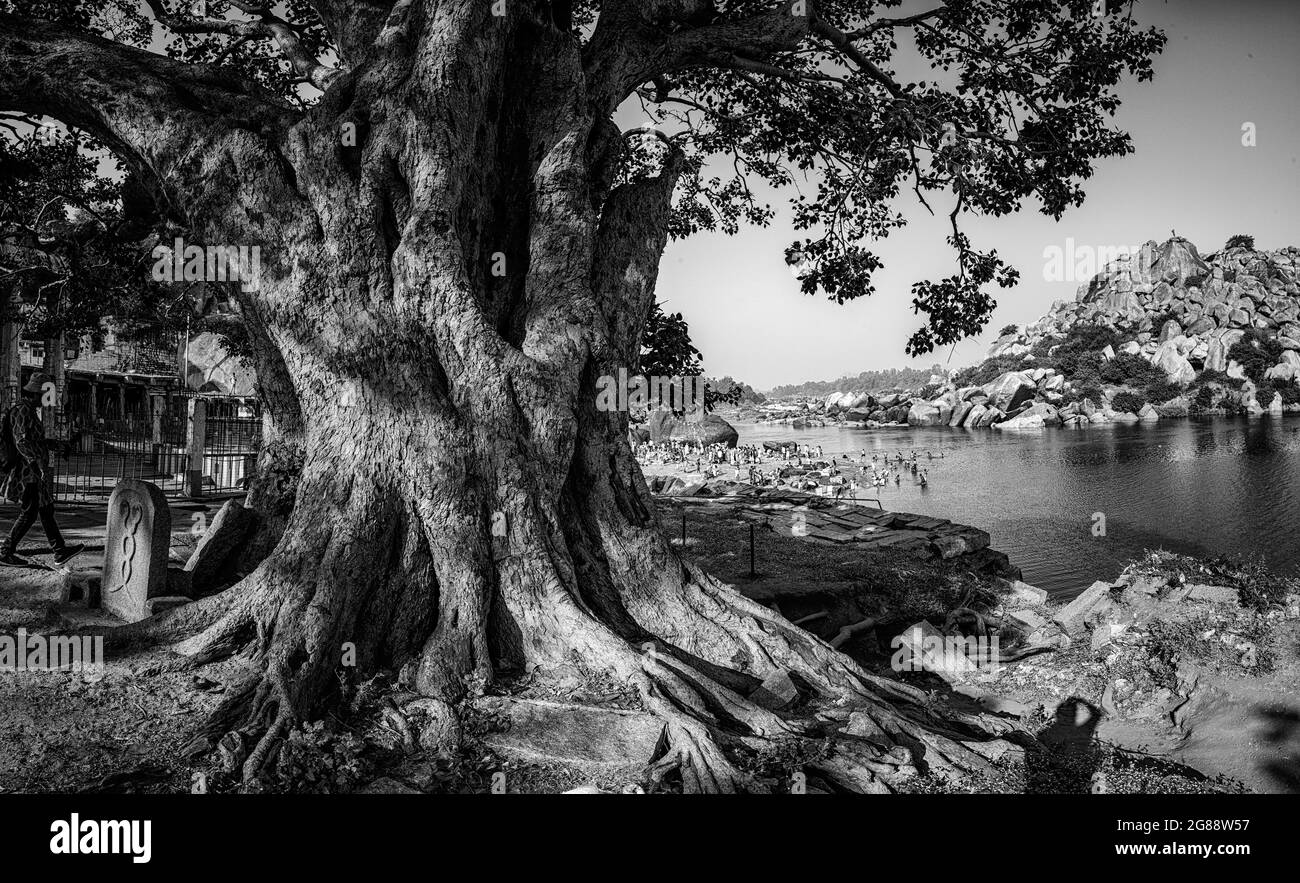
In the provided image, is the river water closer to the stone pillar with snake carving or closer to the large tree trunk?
the large tree trunk

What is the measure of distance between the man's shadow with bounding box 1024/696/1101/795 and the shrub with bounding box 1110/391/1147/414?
272ft

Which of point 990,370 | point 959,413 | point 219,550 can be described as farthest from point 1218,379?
point 219,550

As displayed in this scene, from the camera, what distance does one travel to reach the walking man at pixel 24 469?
861cm

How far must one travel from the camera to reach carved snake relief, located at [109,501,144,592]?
7.18m

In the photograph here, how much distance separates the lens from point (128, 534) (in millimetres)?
7215

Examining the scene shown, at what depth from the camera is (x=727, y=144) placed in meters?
12.2

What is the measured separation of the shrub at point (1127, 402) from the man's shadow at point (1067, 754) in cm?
8290

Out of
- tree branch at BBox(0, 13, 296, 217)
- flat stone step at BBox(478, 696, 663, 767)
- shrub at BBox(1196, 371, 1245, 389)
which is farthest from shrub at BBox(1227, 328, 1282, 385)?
tree branch at BBox(0, 13, 296, 217)

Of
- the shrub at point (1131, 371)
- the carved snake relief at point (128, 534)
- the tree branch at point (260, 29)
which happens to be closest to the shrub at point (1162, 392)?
the shrub at point (1131, 371)

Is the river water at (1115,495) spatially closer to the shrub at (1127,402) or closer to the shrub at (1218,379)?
the shrub at (1127,402)

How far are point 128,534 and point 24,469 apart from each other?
263 centimetres

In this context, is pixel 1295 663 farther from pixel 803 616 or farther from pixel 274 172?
pixel 274 172

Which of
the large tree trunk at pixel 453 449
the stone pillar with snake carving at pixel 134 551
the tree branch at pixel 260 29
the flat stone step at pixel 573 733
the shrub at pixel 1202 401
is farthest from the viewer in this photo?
the shrub at pixel 1202 401

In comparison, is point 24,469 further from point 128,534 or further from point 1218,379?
point 1218,379
